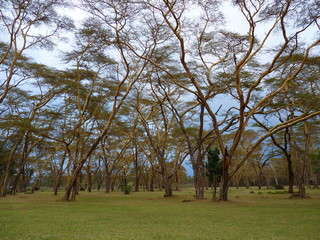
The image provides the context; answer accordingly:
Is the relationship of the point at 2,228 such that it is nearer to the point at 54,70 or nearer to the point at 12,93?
the point at 54,70

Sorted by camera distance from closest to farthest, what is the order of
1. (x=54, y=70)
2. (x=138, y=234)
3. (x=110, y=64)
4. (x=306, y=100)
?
(x=138, y=234), (x=306, y=100), (x=110, y=64), (x=54, y=70)

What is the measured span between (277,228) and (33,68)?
14.7 m

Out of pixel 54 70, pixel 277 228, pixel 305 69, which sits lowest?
pixel 277 228

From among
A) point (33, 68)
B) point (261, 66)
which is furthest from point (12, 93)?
point (261, 66)

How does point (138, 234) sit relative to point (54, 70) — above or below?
below

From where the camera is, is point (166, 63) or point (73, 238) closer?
point (73, 238)

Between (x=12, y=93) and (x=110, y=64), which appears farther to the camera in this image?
(x=12, y=93)

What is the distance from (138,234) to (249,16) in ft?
30.1

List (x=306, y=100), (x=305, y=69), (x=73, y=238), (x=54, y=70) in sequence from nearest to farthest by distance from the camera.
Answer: (x=73, y=238)
(x=306, y=100)
(x=305, y=69)
(x=54, y=70)

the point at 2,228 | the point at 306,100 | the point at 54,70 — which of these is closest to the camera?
the point at 2,228

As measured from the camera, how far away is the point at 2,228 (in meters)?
5.55

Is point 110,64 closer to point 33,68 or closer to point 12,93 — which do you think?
point 33,68

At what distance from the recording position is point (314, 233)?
5184 millimetres

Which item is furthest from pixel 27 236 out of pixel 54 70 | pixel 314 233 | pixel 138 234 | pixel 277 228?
pixel 54 70
